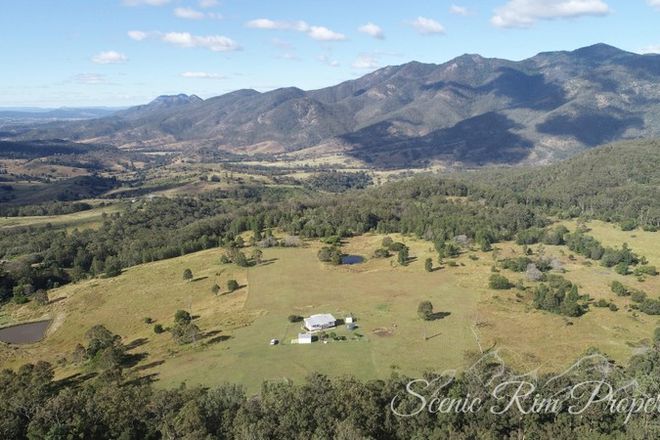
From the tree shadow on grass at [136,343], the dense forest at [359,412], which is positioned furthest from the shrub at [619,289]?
the tree shadow on grass at [136,343]

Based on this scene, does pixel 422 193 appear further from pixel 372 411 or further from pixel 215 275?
pixel 372 411

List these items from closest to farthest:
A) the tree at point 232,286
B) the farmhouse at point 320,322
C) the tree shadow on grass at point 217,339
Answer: the tree shadow on grass at point 217,339
the farmhouse at point 320,322
the tree at point 232,286

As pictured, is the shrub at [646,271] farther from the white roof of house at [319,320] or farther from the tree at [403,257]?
the white roof of house at [319,320]

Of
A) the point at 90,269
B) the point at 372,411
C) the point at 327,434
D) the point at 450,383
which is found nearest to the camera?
the point at 327,434

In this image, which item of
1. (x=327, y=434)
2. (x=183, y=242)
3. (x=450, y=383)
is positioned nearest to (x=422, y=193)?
(x=183, y=242)

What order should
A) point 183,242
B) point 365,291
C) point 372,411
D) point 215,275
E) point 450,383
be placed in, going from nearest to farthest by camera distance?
1. point 372,411
2. point 450,383
3. point 365,291
4. point 215,275
5. point 183,242

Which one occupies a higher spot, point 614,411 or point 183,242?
point 614,411

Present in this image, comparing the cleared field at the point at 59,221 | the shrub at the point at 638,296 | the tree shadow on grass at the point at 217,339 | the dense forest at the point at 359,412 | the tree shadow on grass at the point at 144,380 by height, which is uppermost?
the dense forest at the point at 359,412
